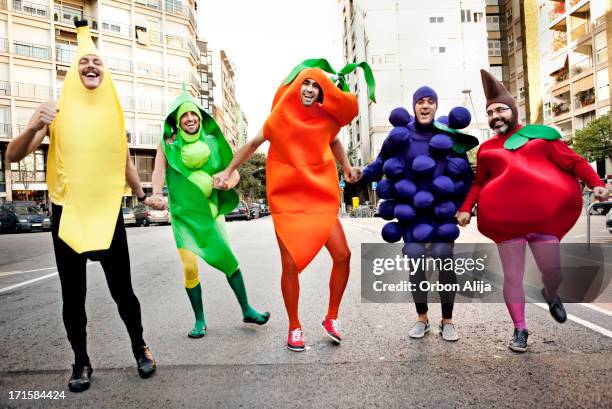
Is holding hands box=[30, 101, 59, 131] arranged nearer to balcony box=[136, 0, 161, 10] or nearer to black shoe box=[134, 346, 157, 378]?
black shoe box=[134, 346, 157, 378]

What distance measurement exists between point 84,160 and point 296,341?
191cm

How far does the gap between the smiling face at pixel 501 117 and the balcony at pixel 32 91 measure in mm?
41067

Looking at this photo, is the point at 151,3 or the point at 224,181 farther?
the point at 151,3

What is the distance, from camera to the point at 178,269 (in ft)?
30.2

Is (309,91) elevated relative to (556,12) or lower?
lower

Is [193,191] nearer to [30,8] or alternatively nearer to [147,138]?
[147,138]

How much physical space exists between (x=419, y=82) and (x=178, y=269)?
4244 cm

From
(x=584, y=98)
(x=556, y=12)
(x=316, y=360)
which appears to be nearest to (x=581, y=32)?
(x=556, y=12)

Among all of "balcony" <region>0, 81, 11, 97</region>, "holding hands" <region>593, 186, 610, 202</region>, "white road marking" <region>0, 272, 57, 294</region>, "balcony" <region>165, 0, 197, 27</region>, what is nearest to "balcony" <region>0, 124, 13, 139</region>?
"balcony" <region>0, 81, 11, 97</region>

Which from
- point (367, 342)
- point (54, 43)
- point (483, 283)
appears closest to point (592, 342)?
point (483, 283)

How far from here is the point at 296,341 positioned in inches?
152

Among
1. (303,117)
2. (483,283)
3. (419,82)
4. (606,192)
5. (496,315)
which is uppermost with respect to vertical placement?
(419,82)

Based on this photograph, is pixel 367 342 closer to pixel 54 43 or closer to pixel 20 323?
pixel 20 323

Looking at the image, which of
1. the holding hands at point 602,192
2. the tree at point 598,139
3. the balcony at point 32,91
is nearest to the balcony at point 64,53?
the balcony at point 32,91
